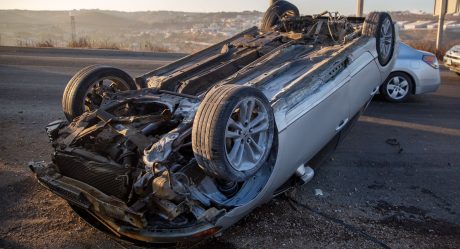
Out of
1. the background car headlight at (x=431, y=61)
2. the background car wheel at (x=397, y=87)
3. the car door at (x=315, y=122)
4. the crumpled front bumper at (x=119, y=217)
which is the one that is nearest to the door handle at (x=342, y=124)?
the car door at (x=315, y=122)

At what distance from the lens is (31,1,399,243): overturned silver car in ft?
11.5

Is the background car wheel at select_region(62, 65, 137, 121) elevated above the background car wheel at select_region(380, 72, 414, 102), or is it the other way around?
the background car wheel at select_region(62, 65, 137, 121)

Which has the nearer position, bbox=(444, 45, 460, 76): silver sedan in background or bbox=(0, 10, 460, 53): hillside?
bbox=(444, 45, 460, 76): silver sedan in background

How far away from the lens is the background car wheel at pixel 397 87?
30.6 feet

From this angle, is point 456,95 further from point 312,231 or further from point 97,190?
point 97,190

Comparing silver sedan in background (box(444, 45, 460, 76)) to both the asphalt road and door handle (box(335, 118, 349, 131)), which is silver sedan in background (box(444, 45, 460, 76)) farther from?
door handle (box(335, 118, 349, 131))

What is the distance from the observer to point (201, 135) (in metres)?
3.54

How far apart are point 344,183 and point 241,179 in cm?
206

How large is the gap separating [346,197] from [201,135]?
220 cm

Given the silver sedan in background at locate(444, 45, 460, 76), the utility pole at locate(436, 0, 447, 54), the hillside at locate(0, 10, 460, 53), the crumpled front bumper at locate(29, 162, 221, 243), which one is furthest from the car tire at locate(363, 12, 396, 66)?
the hillside at locate(0, 10, 460, 53)

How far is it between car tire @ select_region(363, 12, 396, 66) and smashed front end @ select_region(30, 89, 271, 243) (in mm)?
2884

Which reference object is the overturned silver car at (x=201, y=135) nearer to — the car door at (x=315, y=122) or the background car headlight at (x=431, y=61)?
the car door at (x=315, y=122)

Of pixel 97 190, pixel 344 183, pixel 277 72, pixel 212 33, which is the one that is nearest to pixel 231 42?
pixel 277 72

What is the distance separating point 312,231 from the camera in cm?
420
